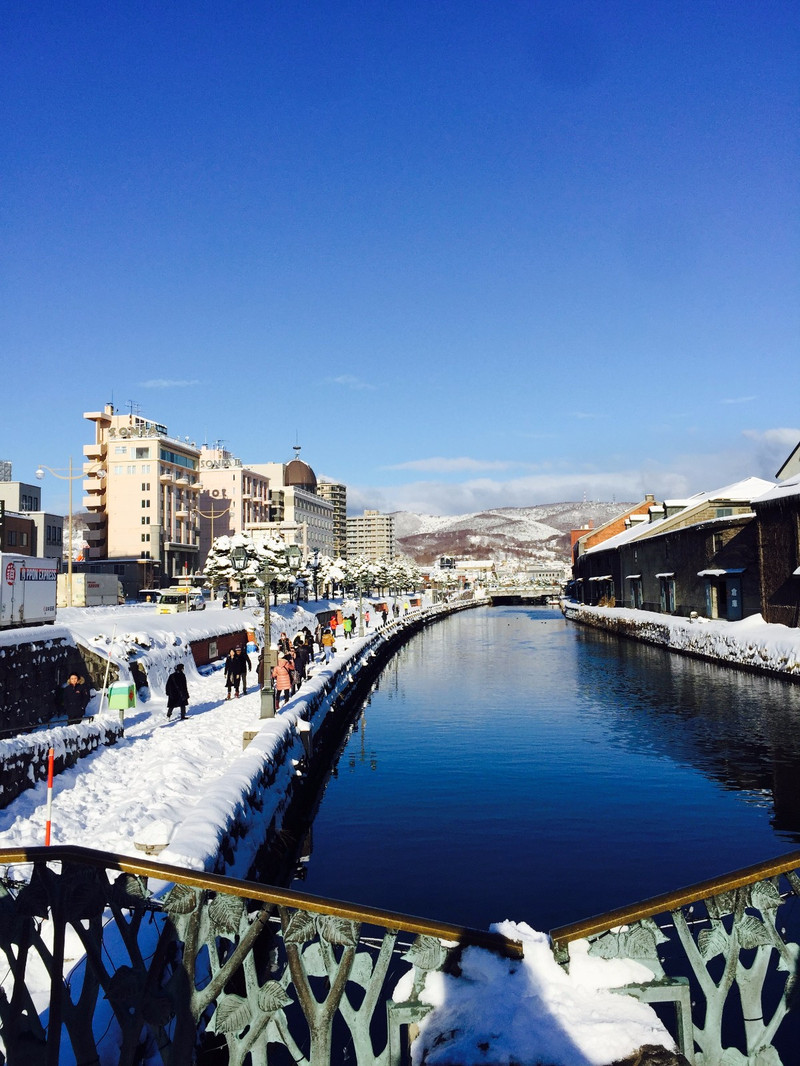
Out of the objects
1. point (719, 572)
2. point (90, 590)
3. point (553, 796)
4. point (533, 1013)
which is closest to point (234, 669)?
point (553, 796)

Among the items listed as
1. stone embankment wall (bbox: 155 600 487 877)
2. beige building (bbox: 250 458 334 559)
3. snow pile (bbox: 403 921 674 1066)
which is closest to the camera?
snow pile (bbox: 403 921 674 1066)

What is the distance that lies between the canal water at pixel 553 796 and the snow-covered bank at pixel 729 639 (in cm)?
159

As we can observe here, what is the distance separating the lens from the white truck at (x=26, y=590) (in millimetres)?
20250

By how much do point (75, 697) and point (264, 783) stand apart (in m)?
10.1

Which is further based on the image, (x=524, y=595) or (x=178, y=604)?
(x=524, y=595)

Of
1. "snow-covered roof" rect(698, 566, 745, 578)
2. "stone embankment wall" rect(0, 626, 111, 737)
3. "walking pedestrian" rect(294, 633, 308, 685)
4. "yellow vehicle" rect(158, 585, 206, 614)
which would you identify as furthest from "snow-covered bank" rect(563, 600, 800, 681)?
"yellow vehicle" rect(158, 585, 206, 614)

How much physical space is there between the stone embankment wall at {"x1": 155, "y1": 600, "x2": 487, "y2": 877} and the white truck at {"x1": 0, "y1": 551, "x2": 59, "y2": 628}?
768cm

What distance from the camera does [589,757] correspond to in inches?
849

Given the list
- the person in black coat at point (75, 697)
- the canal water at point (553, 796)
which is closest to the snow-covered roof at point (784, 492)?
the canal water at point (553, 796)

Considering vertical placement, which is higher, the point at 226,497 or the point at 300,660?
the point at 226,497

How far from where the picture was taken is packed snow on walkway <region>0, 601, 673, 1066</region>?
14.4 ft

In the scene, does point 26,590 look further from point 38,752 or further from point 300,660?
point 300,660

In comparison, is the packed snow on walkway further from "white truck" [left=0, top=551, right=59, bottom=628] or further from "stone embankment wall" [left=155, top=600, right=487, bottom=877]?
"white truck" [left=0, top=551, right=59, bottom=628]

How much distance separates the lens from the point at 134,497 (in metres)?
96.2
